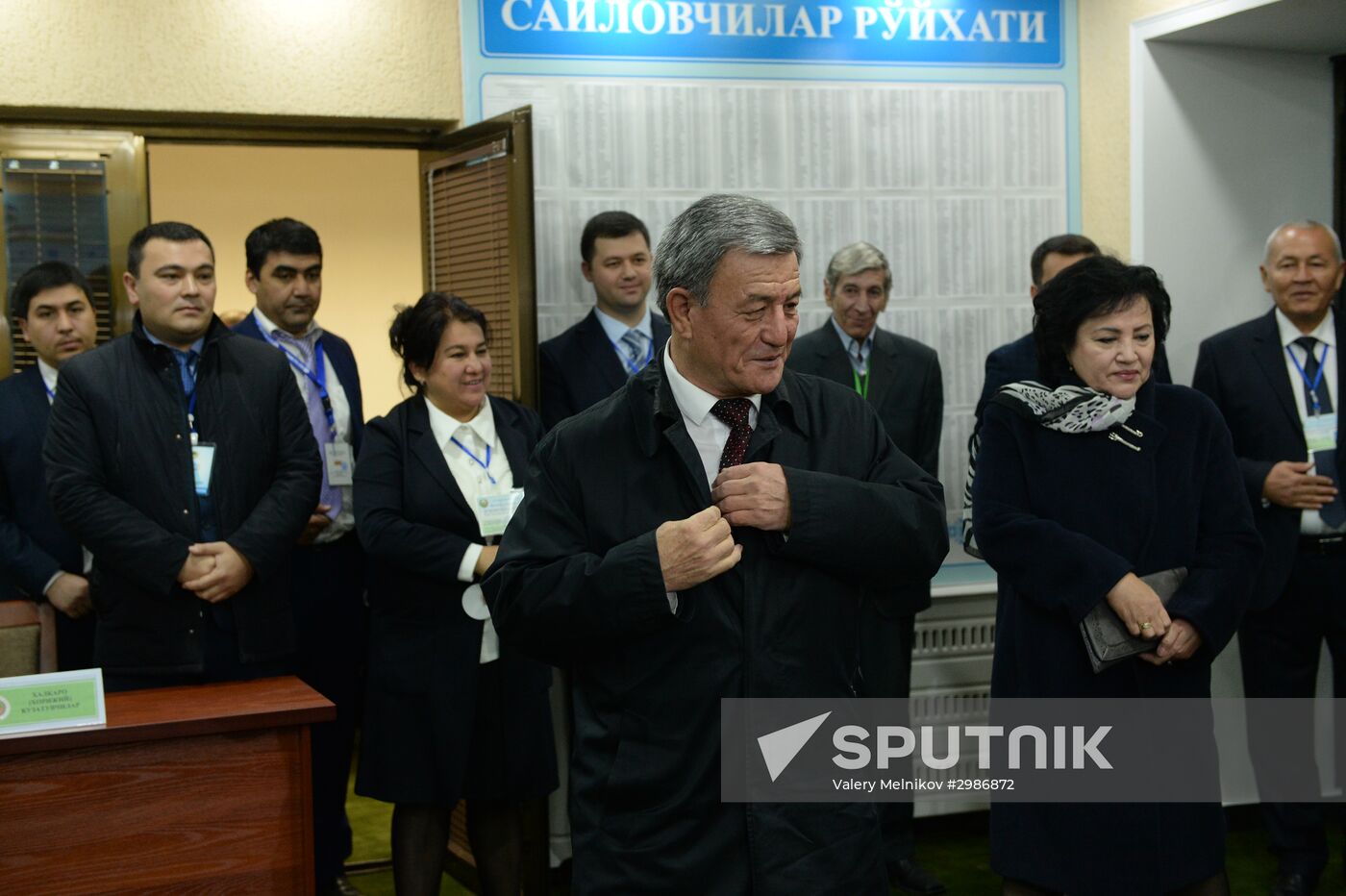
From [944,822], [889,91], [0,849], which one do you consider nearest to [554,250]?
[889,91]

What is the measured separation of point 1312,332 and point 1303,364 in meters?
0.11

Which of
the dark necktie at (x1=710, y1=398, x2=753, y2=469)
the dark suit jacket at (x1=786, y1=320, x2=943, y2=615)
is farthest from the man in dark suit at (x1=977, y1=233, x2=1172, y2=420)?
the dark necktie at (x1=710, y1=398, x2=753, y2=469)

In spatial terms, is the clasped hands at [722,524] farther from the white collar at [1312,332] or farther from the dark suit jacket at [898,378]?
the white collar at [1312,332]

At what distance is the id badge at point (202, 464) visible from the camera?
349 cm

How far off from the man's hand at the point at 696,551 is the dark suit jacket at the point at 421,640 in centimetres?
165

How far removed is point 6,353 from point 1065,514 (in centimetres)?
320

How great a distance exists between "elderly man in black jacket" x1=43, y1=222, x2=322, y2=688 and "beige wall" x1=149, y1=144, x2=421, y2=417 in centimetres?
447

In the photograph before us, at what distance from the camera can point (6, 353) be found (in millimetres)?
4375

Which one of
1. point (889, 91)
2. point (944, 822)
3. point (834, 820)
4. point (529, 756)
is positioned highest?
point (889, 91)

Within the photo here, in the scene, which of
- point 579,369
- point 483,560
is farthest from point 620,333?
point 483,560

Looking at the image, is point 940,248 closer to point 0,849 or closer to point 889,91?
point 889,91

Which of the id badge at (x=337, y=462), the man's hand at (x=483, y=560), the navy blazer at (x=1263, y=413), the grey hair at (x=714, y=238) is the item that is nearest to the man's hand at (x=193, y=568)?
the man's hand at (x=483, y=560)

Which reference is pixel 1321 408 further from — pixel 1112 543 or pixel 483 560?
pixel 483 560

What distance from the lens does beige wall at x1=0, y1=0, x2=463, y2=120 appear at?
4.25m
